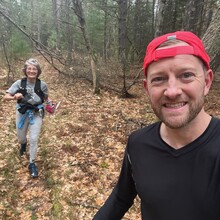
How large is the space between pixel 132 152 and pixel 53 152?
17.0 feet

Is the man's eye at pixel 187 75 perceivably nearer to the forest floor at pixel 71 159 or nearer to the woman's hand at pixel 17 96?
the forest floor at pixel 71 159

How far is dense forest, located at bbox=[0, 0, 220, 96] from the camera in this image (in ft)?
26.1

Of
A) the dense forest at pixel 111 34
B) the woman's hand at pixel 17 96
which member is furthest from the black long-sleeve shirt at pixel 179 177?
the woman's hand at pixel 17 96

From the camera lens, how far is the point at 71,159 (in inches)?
248

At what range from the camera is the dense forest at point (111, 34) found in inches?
313

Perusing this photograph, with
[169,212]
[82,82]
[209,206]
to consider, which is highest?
[209,206]

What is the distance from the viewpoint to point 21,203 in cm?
488

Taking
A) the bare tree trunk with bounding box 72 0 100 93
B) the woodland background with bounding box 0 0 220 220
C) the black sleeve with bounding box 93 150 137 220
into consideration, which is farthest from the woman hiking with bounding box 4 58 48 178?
the bare tree trunk with bounding box 72 0 100 93

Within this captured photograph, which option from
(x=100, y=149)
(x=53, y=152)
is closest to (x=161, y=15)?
(x=100, y=149)

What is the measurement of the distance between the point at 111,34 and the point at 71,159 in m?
20.6

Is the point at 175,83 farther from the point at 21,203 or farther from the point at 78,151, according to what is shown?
the point at 78,151

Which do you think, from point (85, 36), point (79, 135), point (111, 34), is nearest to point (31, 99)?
point (79, 135)

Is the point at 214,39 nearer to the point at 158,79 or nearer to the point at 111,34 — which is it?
the point at 158,79

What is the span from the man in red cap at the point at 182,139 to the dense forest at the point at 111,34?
12.9ft
